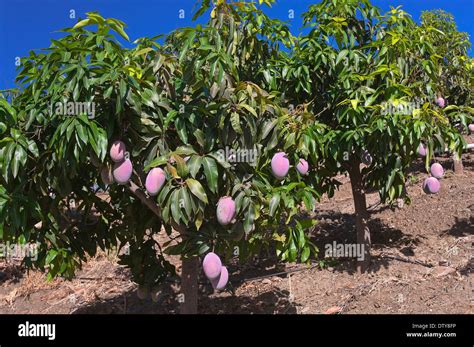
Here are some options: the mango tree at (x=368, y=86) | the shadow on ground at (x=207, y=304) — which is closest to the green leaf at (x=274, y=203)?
the mango tree at (x=368, y=86)

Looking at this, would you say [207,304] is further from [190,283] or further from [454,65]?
[454,65]

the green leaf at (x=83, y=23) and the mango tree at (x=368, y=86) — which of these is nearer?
the green leaf at (x=83, y=23)

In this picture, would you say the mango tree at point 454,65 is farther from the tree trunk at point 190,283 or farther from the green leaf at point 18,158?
the green leaf at point 18,158

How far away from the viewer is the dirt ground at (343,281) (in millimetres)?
4602

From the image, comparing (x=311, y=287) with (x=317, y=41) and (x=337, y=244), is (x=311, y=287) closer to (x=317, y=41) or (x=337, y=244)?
(x=337, y=244)

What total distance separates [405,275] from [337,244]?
118 centimetres

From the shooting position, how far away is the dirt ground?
4.60 m

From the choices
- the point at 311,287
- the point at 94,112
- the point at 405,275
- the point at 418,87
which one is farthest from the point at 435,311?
the point at 94,112

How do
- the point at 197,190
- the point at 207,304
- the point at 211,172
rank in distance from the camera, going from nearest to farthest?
the point at 197,190, the point at 211,172, the point at 207,304

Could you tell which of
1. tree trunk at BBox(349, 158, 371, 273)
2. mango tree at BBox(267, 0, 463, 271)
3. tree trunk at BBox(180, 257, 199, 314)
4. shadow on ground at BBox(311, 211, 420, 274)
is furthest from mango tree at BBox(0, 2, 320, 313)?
shadow on ground at BBox(311, 211, 420, 274)

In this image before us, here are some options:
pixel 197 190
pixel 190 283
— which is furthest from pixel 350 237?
pixel 197 190

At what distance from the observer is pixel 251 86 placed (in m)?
2.65

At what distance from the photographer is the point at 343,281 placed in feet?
16.8
